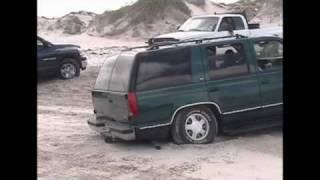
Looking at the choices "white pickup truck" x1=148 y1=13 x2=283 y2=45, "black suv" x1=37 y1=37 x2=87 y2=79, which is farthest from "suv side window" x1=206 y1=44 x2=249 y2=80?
"black suv" x1=37 y1=37 x2=87 y2=79

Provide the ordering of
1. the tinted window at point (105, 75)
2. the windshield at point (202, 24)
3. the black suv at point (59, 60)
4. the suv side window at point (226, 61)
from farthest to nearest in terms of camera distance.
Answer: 1. the windshield at point (202, 24)
2. the black suv at point (59, 60)
3. the tinted window at point (105, 75)
4. the suv side window at point (226, 61)

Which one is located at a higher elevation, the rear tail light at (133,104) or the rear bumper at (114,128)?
the rear tail light at (133,104)

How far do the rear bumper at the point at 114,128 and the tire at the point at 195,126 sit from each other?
71 cm

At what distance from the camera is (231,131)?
9.88 m

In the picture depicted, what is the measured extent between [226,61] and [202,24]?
9.24 metres

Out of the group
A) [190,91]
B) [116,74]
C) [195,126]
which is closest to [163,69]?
[190,91]

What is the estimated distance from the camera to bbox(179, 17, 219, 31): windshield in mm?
18719

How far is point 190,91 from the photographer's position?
959cm

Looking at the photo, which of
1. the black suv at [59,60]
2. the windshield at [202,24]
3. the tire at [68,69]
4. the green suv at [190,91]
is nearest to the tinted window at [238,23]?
the windshield at [202,24]

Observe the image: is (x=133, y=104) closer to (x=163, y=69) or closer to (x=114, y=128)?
(x=114, y=128)

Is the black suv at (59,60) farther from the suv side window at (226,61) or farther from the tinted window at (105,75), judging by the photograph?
the suv side window at (226,61)

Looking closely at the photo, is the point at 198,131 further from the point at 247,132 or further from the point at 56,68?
the point at 56,68

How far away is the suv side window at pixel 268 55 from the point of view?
10.2 metres
